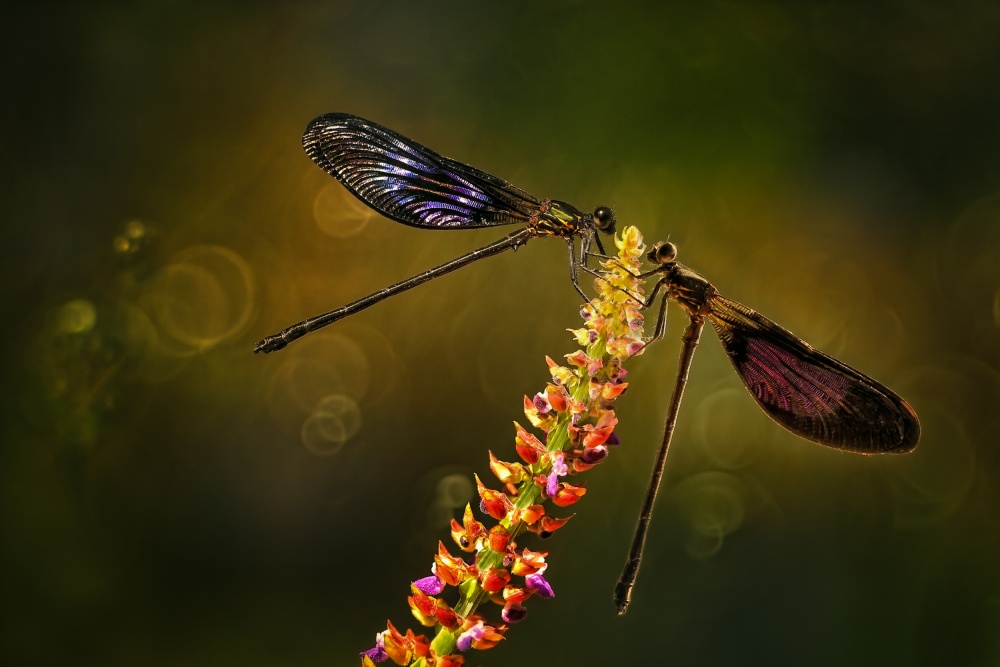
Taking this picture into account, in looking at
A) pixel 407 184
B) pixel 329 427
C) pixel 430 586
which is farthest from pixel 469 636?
pixel 329 427

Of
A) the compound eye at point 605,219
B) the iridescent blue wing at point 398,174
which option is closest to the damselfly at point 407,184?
the iridescent blue wing at point 398,174

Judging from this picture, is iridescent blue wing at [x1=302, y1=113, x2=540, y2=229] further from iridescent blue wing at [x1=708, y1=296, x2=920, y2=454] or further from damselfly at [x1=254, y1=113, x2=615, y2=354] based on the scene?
iridescent blue wing at [x1=708, y1=296, x2=920, y2=454]

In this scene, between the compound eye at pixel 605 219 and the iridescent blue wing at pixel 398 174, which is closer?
the compound eye at pixel 605 219

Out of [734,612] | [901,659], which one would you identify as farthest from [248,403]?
[901,659]

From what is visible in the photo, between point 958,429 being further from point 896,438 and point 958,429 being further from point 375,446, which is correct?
point 375,446

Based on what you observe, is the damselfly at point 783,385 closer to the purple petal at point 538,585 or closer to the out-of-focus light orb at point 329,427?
the purple petal at point 538,585

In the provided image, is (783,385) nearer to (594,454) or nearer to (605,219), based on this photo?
(605,219)
